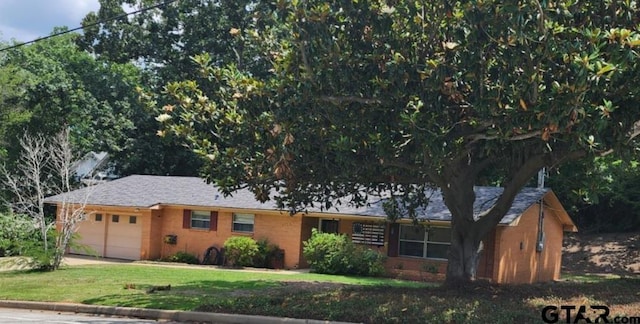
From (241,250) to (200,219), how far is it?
3569 millimetres

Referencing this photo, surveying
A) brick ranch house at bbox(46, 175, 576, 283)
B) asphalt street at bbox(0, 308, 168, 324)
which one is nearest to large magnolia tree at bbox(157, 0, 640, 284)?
asphalt street at bbox(0, 308, 168, 324)

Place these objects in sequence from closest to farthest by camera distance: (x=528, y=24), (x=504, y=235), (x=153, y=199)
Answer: (x=528, y=24), (x=504, y=235), (x=153, y=199)

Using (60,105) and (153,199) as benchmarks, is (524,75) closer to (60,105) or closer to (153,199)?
(153,199)

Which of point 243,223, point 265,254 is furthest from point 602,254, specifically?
point 243,223

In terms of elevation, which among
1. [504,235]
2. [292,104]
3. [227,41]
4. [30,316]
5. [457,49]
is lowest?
[30,316]

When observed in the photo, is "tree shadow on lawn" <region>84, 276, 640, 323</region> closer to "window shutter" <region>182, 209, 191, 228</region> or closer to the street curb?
the street curb

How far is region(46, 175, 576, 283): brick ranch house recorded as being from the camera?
24875 millimetres

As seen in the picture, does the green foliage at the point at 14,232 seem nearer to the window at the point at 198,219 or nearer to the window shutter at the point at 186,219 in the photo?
the window shutter at the point at 186,219

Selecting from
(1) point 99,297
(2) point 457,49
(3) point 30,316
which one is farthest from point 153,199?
(2) point 457,49

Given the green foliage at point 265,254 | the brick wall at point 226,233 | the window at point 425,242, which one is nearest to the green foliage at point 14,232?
the brick wall at point 226,233

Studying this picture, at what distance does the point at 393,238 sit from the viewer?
25953mm

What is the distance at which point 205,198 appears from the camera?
29.5m

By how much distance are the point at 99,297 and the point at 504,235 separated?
14.7 m

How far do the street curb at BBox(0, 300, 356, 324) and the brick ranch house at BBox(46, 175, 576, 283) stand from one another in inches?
345
